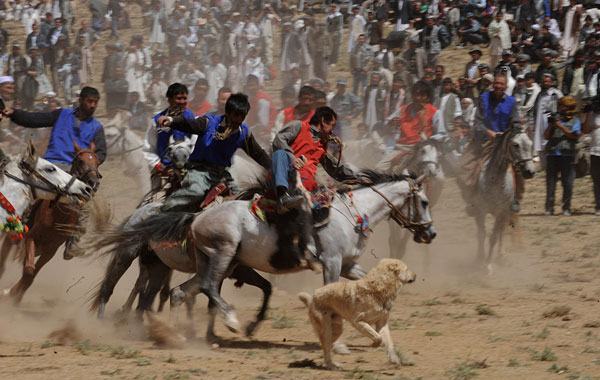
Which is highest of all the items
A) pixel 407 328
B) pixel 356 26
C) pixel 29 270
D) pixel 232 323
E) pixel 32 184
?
pixel 32 184

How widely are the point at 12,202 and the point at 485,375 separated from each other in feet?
14.7

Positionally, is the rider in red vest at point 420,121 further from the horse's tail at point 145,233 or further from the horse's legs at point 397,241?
the horse's tail at point 145,233

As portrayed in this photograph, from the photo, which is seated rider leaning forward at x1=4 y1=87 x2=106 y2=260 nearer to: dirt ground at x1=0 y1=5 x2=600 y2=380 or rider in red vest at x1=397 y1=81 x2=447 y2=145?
dirt ground at x1=0 y1=5 x2=600 y2=380

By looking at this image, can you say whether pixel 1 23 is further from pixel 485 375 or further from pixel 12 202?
pixel 485 375

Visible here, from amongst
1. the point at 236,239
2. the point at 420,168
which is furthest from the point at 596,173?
the point at 236,239

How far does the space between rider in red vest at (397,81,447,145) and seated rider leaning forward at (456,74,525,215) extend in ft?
1.70

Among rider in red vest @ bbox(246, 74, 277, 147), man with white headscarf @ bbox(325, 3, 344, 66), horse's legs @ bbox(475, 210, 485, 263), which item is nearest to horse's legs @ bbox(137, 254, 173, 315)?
horse's legs @ bbox(475, 210, 485, 263)

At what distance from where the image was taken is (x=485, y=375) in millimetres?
6695

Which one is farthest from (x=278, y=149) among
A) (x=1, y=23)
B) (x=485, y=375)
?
(x=1, y=23)

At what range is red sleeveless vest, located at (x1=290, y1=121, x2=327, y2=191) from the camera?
8.30 m

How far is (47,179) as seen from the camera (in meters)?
8.91

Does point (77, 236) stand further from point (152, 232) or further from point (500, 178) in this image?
point (500, 178)

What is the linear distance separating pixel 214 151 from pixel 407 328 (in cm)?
252

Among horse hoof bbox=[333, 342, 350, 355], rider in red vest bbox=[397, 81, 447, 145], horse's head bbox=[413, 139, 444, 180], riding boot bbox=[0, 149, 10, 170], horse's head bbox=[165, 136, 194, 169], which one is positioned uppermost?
riding boot bbox=[0, 149, 10, 170]
